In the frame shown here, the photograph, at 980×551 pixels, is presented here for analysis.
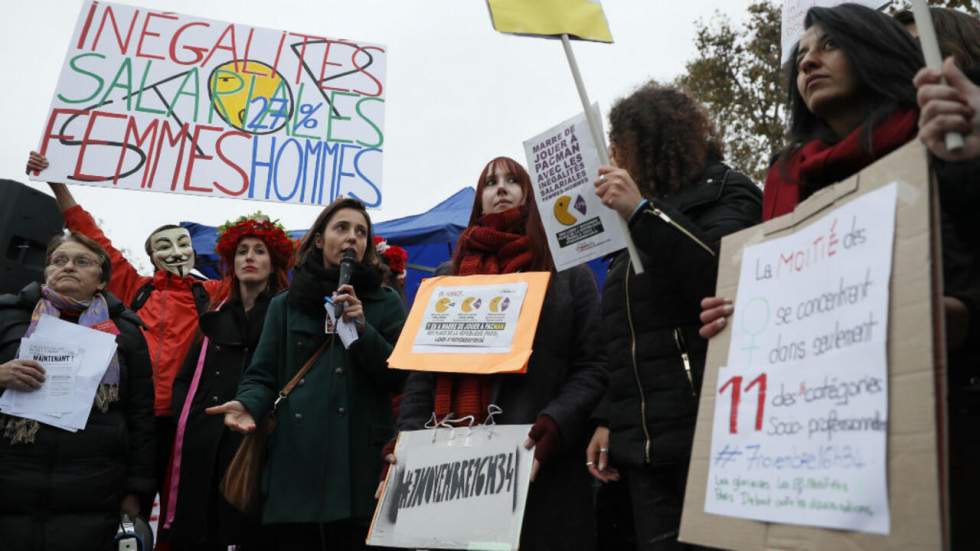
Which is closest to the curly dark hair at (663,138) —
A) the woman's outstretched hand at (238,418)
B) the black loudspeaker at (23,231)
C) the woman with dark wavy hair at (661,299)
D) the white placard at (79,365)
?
the woman with dark wavy hair at (661,299)

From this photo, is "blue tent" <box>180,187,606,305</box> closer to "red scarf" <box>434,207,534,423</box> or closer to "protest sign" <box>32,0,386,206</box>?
"protest sign" <box>32,0,386,206</box>

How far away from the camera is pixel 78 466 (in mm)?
3922

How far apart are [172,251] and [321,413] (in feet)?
7.70

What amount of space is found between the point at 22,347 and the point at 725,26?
13320 millimetres

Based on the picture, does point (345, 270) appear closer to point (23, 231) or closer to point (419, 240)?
point (23, 231)

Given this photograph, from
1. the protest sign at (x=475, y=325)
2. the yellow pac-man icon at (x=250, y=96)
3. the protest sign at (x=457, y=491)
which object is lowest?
the protest sign at (x=457, y=491)

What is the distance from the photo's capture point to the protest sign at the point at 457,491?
2705 mm

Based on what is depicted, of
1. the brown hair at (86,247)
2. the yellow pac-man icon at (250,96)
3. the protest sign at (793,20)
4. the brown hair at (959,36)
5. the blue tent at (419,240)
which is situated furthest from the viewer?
the blue tent at (419,240)

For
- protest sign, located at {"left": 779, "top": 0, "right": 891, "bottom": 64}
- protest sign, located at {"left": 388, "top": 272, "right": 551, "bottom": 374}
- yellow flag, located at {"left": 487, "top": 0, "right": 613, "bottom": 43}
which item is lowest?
protest sign, located at {"left": 388, "top": 272, "right": 551, "bottom": 374}

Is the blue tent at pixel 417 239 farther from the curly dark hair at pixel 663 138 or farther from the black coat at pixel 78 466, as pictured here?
the curly dark hair at pixel 663 138

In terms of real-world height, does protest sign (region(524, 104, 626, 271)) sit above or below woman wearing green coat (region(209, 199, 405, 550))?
above

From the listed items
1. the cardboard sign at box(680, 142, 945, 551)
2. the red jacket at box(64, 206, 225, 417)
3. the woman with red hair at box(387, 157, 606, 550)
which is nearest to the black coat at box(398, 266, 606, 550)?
the woman with red hair at box(387, 157, 606, 550)

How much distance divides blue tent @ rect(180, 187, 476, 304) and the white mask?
263 cm

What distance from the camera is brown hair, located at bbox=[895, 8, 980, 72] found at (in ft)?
7.70
